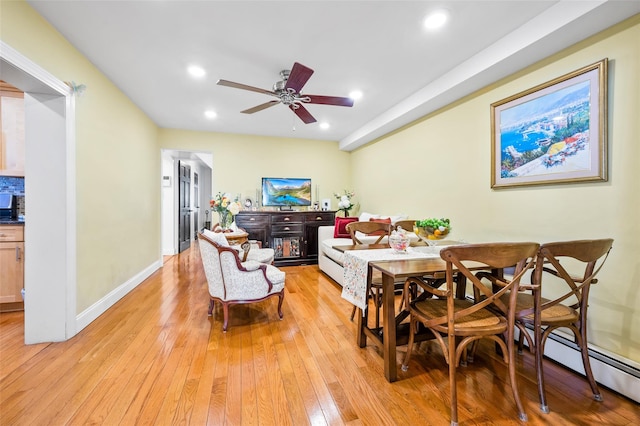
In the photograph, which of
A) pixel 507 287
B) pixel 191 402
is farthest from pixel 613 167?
pixel 191 402

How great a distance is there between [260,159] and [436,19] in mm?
3873

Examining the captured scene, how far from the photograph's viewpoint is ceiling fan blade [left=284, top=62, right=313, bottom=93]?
2.06m

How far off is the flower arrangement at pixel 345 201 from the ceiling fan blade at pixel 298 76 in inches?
115

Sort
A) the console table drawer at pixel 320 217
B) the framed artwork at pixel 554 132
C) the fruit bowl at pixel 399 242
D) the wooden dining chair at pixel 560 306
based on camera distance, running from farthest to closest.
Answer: the console table drawer at pixel 320 217 → the fruit bowl at pixel 399 242 → the framed artwork at pixel 554 132 → the wooden dining chair at pixel 560 306

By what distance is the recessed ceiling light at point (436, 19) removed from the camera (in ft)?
6.24

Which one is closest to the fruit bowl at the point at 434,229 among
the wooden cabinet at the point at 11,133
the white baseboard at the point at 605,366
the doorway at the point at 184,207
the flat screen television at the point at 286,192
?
the white baseboard at the point at 605,366

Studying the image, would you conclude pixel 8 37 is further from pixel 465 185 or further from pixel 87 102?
pixel 465 185

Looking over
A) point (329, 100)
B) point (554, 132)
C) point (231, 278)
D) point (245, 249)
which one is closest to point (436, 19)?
point (329, 100)

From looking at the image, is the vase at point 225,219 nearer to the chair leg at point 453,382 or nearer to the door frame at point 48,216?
the door frame at point 48,216

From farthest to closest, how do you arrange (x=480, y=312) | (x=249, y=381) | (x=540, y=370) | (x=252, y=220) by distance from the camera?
(x=252, y=220) → (x=249, y=381) → (x=480, y=312) → (x=540, y=370)

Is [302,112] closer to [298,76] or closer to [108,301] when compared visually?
[298,76]

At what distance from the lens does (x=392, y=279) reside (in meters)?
1.64

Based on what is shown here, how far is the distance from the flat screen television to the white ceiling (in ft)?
6.63

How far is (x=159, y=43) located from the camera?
7.36ft
